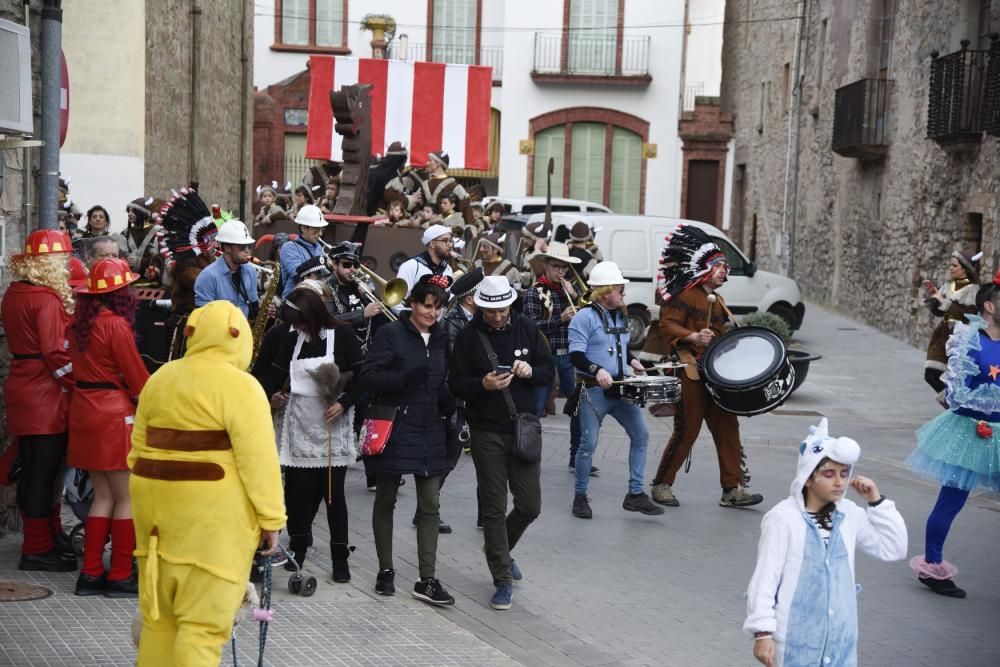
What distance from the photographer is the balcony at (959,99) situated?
19.1m

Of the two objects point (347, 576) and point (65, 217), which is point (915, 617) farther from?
point (65, 217)

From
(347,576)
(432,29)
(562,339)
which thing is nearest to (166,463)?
(347,576)

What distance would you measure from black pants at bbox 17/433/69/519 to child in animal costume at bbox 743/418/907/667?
4.33 meters

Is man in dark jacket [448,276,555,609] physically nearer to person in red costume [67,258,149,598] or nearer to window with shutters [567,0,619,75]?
person in red costume [67,258,149,598]

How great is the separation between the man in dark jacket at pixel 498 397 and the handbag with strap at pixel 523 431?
25 mm

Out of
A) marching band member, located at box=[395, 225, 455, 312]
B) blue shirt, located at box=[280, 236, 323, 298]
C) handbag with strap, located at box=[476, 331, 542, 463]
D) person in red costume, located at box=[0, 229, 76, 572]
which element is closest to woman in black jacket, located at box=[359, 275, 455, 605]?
handbag with strap, located at box=[476, 331, 542, 463]

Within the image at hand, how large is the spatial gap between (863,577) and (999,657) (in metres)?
1.48

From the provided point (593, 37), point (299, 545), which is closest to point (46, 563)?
point (299, 545)

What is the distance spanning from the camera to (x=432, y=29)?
4181 centimetres

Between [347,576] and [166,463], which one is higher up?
[166,463]

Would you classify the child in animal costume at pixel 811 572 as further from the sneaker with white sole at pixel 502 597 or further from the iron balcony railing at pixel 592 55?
the iron balcony railing at pixel 592 55

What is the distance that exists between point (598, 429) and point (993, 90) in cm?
1090

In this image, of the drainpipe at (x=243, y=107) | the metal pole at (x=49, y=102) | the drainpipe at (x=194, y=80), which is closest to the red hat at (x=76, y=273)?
the metal pole at (x=49, y=102)

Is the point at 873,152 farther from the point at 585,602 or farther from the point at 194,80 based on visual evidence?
the point at 585,602
